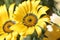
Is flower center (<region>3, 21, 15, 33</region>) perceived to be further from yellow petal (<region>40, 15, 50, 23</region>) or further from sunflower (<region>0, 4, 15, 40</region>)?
yellow petal (<region>40, 15, 50, 23</region>)

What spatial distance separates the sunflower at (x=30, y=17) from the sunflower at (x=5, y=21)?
0.06ft

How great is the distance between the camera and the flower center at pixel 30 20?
727 millimetres

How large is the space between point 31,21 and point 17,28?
0.19 feet

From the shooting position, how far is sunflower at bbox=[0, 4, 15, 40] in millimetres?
741

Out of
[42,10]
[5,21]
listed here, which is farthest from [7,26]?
[42,10]

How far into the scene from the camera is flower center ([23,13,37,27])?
0.73 metres

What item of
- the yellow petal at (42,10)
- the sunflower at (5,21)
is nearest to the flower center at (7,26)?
the sunflower at (5,21)

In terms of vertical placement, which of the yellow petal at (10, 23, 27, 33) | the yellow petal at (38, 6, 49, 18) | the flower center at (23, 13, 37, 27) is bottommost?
the yellow petal at (10, 23, 27, 33)

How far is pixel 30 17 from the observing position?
29.0 inches

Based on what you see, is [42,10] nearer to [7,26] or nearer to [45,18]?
[45,18]

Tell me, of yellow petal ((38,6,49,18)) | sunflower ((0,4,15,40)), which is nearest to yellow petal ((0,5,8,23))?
sunflower ((0,4,15,40))

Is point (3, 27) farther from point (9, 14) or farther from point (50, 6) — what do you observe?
point (50, 6)

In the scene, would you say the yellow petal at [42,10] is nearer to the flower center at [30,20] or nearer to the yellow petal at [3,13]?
the flower center at [30,20]

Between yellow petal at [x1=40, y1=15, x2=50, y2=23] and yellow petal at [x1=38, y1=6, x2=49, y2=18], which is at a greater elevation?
yellow petal at [x1=38, y1=6, x2=49, y2=18]
